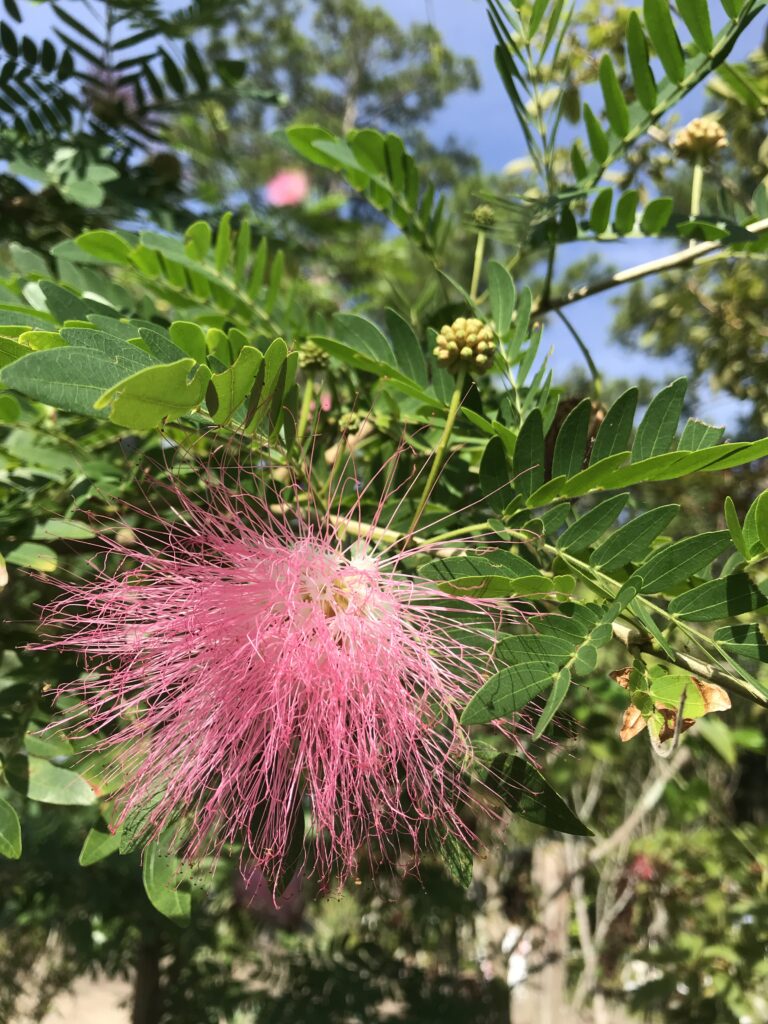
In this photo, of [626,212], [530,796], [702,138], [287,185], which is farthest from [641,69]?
[287,185]

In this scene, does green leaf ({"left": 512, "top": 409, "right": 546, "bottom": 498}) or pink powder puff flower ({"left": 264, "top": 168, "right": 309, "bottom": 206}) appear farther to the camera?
pink powder puff flower ({"left": 264, "top": 168, "right": 309, "bottom": 206})

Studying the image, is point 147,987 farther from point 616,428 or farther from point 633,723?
point 616,428

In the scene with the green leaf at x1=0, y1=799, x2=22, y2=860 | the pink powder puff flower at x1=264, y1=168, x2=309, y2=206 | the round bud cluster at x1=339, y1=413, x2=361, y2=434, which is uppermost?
the pink powder puff flower at x1=264, y1=168, x2=309, y2=206

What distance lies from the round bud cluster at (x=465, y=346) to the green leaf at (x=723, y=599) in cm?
42

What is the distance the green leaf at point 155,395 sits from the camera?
0.64 m

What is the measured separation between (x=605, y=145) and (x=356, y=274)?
5.03m

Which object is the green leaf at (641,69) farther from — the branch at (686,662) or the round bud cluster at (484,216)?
the branch at (686,662)

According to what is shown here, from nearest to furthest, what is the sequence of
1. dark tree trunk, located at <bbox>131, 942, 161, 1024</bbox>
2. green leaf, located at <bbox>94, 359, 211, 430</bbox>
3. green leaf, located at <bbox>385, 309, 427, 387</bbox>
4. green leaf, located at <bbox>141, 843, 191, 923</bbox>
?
1. green leaf, located at <bbox>94, 359, 211, 430</bbox>
2. green leaf, located at <bbox>141, 843, 191, 923</bbox>
3. green leaf, located at <bbox>385, 309, 427, 387</bbox>
4. dark tree trunk, located at <bbox>131, 942, 161, 1024</bbox>

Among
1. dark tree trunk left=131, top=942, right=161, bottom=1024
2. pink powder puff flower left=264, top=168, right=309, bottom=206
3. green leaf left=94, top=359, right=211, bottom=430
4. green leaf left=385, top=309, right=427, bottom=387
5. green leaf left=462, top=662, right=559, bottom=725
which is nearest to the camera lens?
green leaf left=94, top=359, right=211, bottom=430

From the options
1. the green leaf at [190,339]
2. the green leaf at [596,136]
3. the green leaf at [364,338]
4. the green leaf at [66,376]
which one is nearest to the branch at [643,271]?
the green leaf at [596,136]

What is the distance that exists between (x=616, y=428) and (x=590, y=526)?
0.13m

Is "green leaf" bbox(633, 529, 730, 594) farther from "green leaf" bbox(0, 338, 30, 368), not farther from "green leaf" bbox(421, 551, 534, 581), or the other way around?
"green leaf" bbox(0, 338, 30, 368)

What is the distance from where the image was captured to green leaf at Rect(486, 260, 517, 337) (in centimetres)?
109

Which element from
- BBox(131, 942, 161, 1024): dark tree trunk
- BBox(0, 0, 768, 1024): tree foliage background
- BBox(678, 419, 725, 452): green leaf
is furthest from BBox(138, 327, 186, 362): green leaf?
BBox(131, 942, 161, 1024): dark tree trunk
